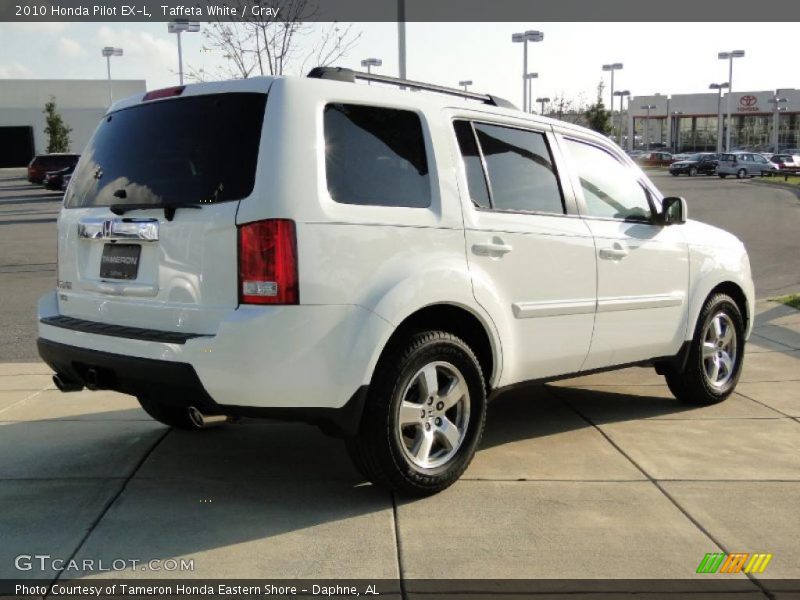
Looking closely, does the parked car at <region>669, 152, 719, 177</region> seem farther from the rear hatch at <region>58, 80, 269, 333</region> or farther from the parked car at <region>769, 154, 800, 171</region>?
the rear hatch at <region>58, 80, 269, 333</region>

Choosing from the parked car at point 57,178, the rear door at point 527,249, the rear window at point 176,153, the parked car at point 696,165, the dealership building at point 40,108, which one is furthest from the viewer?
the dealership building at point 40,108

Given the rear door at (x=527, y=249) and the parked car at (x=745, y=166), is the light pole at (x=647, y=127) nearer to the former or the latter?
the parked car at (x=745, y=166)

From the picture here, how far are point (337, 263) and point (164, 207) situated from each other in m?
0.85

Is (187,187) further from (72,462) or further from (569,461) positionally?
(569,461)

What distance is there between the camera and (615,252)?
5461 millimetres

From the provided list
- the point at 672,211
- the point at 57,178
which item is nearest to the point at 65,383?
the point at 672,211

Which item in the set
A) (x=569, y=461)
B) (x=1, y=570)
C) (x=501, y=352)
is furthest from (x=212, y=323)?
(x=569, y=461)

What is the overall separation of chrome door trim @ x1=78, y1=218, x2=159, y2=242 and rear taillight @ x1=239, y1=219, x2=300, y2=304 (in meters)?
0.55

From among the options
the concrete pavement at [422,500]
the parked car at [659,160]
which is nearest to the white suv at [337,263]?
the concrete pavement at [422,500]

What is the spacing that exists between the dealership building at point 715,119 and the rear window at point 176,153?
334 ft

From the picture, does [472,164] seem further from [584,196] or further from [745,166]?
[745,166]

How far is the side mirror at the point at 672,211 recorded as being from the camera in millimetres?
5871

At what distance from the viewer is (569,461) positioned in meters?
5.07

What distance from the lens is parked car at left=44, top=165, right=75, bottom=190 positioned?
38250 mm
